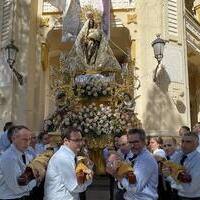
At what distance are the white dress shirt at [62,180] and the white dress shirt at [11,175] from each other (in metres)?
0.35

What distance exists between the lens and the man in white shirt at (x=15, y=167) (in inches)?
157

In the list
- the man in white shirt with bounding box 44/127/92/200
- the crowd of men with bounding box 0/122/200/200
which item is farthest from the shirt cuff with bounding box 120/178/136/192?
the man in white shirt with bounding box 44/127/92/200

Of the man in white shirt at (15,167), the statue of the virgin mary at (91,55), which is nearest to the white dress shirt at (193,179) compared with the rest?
the man in white shirt at (15,167)

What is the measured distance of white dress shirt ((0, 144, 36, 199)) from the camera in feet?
13.1

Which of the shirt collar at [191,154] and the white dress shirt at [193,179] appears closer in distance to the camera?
the white dress shirt at [193,179]

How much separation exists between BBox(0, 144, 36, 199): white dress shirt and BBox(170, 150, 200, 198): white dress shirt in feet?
5.57

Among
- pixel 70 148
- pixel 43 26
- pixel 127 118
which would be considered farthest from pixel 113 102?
pixel 70 148

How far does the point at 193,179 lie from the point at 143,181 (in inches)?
29.8

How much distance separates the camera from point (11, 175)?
13.0ft

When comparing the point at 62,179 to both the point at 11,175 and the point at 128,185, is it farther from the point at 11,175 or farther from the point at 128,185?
the point at 128,185

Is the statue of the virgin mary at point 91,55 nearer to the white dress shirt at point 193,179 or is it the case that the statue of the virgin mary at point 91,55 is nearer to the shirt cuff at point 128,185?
the white dress shirt at point 193,179

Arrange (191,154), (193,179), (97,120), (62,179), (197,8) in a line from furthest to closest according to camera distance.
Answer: (197,8) < (97,120) < (191,154) < (193,179) < (62,179)

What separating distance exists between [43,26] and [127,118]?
562 centimetres

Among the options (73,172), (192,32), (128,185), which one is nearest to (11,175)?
(73,172)
